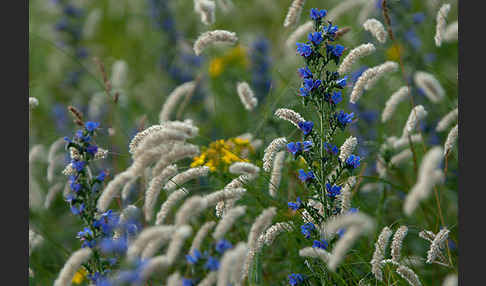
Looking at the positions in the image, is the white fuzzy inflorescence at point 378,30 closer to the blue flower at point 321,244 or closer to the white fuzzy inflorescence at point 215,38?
the white fuzzy inflorescence at point 215,38

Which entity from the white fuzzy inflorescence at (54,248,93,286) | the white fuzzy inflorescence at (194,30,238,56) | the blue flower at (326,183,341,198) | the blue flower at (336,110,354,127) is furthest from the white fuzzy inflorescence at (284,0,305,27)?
the white fuzzy inflorescence at (54,248,93,286)

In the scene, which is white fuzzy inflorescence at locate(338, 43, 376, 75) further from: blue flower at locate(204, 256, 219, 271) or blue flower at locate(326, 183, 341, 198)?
blue flower at locate(204, 256, 219, 271)

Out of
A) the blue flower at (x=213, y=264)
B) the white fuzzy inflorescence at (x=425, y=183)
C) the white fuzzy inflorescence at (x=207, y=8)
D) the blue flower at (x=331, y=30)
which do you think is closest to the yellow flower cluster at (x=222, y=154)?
the white fuzzy inflorescence at (x=207, y=8)

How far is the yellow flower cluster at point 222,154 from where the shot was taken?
385 centimetres

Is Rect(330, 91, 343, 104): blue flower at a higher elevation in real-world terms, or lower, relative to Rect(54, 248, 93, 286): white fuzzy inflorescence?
higher

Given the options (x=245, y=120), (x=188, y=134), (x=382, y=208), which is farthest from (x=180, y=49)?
(x=188, y=134)

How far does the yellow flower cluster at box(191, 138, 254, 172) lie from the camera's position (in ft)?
12.6

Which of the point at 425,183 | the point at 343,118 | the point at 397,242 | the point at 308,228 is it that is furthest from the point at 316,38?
the point at 425,183

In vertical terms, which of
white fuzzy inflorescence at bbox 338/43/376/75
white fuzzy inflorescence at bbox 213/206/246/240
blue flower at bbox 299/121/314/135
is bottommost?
white fuzzy inflorescence at bbox 213/206/246/240

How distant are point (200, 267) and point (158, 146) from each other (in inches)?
26.9

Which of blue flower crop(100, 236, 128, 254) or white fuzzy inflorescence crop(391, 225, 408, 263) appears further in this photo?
white fuzzy inflorescence crop(391, 225, 408, 263)

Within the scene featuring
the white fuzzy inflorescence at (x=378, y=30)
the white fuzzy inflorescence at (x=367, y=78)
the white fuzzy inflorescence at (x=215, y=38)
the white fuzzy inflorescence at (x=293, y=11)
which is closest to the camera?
the white fuzzy inflorescence at (x=367, y=78)

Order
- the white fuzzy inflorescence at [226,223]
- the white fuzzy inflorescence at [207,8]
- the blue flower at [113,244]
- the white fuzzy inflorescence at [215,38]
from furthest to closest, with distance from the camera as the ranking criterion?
1. the white fuzzy inflorescence at [207,8]
2. the white fuzzy inflorescence at [215,38]
3. the blue flower at [113,244]
4. the white fuzzy inflorescence at [226,223]

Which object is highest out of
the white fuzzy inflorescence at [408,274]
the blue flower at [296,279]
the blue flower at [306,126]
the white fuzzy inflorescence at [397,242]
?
the blue flower at [306,126]
